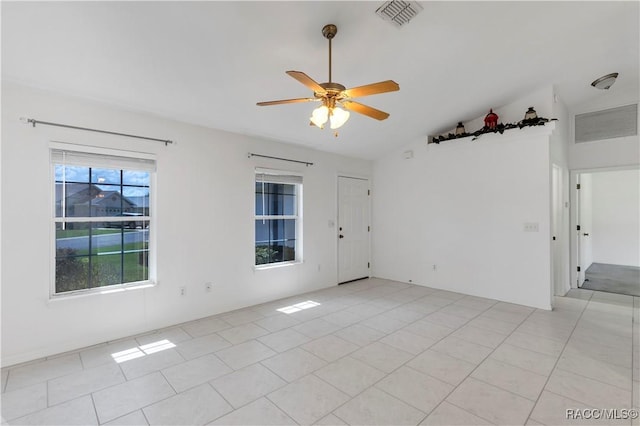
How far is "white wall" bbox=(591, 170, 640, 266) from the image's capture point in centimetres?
724

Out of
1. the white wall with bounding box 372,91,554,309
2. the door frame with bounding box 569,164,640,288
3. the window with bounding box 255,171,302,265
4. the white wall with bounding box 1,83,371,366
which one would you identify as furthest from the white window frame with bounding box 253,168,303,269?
the door frame with bounding box 569,164,640,288

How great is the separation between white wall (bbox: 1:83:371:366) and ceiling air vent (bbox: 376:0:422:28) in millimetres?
2552

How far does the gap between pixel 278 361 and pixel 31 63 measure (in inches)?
133

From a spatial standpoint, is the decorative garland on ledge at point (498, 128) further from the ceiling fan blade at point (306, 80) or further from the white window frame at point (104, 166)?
the white window frame at point (104, 166)

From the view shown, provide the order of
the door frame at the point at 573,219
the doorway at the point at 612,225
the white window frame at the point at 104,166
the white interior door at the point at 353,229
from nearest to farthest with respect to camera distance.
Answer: the white window frame at the point at 104,166 → the door frame at the point at 573,219 → the white interior door at the point at 353,229 → the doorway at the point at 612,225

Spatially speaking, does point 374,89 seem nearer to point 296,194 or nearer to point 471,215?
point 296,194

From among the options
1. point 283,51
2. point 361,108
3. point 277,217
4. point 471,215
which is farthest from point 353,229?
point 283,51

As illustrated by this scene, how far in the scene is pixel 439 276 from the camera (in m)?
5.39

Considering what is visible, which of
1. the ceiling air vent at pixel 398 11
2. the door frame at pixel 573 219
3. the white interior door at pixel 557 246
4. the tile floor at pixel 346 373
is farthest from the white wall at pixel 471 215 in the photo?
the ceiling air vent at pixel 398 11

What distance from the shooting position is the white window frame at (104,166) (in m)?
2.95

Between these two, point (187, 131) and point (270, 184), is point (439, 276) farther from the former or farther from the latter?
point (187, 131)

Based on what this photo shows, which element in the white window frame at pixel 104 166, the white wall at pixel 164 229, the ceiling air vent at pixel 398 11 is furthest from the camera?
the white window frame at pixel 104 166

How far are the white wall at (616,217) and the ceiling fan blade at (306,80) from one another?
344 inches

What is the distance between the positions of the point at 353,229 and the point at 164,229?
3.55 metres
